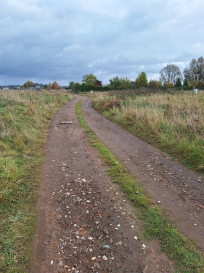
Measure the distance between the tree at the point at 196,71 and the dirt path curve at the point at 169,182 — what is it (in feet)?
187

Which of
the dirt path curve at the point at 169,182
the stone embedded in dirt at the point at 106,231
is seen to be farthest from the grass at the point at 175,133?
the stone embedded in dirt at the point at 106,231

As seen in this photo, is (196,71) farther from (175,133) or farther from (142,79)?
(175,133)

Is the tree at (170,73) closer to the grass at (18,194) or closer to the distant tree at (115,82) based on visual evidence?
the distant tree at (115,82)

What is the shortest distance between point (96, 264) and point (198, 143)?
4.59m

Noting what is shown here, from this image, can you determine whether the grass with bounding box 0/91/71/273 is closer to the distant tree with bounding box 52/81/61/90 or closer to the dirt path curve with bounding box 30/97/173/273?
the dirt path curve with bounding box 30/97/173/273

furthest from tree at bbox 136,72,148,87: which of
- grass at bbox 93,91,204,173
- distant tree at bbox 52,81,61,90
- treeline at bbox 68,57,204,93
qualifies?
grass at bbox 93,91,204,173

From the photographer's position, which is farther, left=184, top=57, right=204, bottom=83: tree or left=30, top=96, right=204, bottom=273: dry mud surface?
left=184, top=57, right=204, bottom=83: tree

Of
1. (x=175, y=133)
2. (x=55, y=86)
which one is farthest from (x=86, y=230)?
(x=55, y=86)

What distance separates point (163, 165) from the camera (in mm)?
4969

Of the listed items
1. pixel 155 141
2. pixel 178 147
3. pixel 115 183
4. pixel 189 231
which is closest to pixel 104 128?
pixel 155 141

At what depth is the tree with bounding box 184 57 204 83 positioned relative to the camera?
53125mm

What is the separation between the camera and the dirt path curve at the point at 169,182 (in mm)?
2924

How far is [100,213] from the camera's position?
3.13 metres

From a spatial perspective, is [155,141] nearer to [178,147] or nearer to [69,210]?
[178,147]
